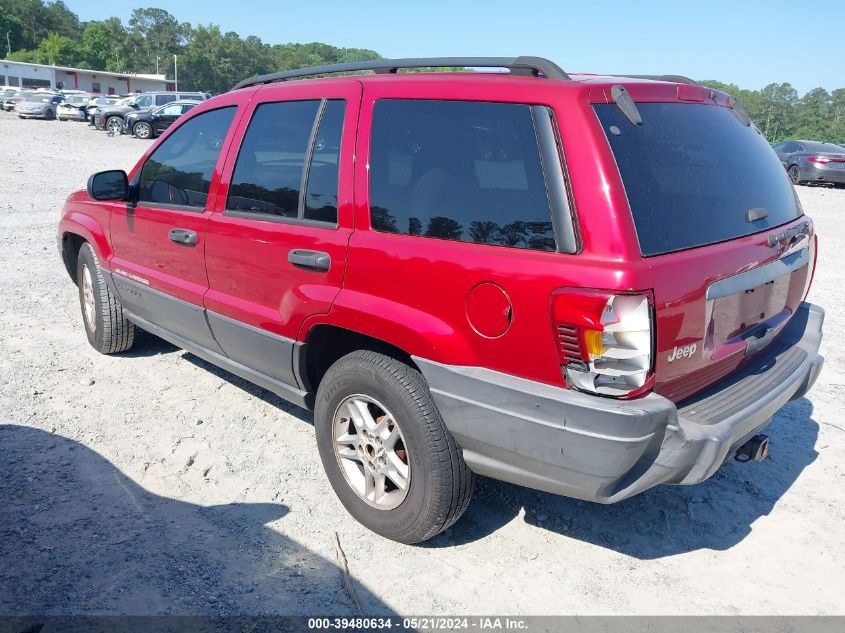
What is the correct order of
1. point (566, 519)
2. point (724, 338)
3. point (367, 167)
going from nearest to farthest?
point (724, 338) < point (367, 167) < point (566, 519)

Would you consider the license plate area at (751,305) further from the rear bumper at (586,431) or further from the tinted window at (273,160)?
the tinted window at (273,160)

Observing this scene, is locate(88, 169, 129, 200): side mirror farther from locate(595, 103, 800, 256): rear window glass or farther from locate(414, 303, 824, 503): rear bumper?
locate(595, 103, 800, 256): rear window glass

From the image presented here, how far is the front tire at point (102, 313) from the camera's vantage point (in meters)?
4.90

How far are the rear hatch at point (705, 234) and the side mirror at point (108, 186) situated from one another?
3237 mm

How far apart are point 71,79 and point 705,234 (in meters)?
98.9

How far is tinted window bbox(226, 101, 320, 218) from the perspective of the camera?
10.7ft

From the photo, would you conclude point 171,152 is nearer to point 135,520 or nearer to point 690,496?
point 135,520

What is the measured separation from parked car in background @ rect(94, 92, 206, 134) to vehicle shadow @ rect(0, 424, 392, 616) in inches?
1044

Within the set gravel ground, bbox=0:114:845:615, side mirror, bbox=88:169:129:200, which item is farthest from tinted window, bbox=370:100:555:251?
side mirror, bbox=88:169:129:200

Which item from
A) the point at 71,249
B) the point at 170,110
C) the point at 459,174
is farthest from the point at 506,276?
the point at 170,110

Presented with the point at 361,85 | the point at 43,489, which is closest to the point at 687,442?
the point at 361,85

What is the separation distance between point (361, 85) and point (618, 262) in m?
1.56

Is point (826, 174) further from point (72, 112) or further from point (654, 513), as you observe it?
point (72, 112)

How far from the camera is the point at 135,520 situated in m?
3.11
